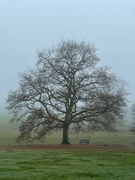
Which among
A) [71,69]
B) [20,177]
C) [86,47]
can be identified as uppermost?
[86,47]

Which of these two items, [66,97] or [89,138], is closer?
[66,97]

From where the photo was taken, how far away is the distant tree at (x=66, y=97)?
35.8 m

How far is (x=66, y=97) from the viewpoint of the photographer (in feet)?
122

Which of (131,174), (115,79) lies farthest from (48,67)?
(131,174)

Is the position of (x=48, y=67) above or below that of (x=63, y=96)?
above

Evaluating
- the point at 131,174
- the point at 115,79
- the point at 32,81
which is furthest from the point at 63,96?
the point at 131,174

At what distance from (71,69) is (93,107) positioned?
5552 millimetres

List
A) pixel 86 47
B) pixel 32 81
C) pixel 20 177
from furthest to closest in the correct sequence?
pixel 86 47
pixel 32 81
pixel 20 177

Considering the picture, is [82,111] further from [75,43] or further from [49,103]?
[75,43]

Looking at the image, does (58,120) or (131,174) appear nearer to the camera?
(131,174)

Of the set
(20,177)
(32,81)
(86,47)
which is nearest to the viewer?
(20,177)

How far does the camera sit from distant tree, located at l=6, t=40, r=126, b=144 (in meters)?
35.8

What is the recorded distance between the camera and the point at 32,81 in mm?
36156

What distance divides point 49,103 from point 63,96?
1970 millimetres
